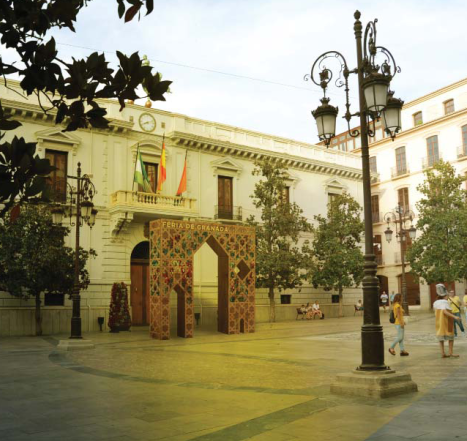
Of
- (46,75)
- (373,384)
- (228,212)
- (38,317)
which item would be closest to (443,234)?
(228,212)

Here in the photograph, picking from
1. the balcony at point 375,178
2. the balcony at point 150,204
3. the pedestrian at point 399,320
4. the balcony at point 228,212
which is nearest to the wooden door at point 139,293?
the balcony at point 150,204

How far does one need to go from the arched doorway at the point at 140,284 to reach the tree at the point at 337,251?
9035mm

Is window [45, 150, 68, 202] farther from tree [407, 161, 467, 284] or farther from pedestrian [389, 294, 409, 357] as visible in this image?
tree [407, 161, 467, 284]

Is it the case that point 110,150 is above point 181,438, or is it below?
above

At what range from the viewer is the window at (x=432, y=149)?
41.1 m

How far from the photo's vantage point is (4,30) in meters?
3.57

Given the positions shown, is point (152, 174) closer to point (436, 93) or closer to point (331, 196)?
point (331, 196)

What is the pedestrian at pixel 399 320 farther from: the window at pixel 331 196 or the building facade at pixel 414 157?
the building facade at pixel 414 157

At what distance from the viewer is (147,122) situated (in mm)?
27375

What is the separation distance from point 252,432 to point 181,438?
30.2 inches

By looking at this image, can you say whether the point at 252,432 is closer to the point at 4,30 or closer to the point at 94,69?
the point at 94,69

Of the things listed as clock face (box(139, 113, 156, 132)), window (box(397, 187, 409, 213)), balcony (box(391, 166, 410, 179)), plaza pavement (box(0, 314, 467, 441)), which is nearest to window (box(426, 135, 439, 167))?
balcony (box(391, 166, 410, 179))

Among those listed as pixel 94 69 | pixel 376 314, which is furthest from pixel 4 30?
pixel 376 314

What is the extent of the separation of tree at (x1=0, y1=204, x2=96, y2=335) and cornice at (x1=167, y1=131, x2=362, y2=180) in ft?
30.0
